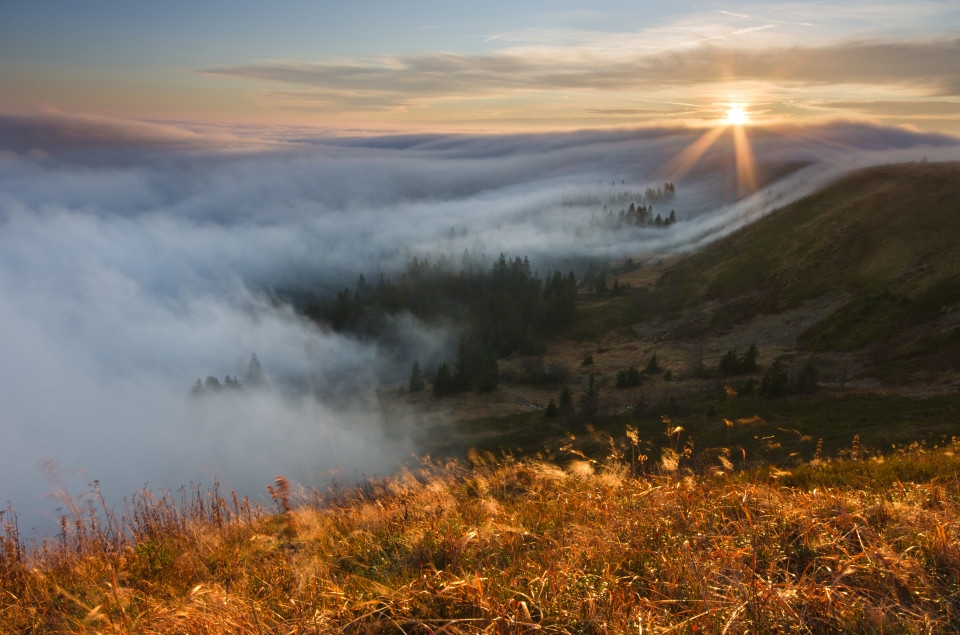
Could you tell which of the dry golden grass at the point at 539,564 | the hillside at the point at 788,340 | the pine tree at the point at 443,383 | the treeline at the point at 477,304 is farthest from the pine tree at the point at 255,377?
the dry golden grass at the point at 539,564

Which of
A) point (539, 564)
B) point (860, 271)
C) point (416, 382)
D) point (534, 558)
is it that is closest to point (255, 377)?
point (416, 382)

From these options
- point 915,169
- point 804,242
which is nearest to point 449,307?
point 804,242

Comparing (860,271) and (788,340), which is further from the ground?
(860,271)

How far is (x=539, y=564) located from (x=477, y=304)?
146386 mm

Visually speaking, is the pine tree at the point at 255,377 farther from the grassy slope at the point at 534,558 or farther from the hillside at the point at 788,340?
the grassy slope at the point at 534,558

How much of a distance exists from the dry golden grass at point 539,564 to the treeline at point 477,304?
10358 centimetres

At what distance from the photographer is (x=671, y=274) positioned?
449 feet

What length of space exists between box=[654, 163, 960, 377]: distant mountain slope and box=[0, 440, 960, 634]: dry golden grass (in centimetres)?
5964

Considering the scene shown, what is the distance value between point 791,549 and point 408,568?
3111 millimetres

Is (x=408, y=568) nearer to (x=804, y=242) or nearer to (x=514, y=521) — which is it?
(x=514, y=521)

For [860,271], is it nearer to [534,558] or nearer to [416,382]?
[416,382]

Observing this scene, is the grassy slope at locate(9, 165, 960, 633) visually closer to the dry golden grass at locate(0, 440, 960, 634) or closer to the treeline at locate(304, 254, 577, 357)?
the dry golden grass at locate(0, 440, 960, 634)

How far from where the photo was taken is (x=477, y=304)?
150 m

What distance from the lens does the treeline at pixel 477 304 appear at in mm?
125375
